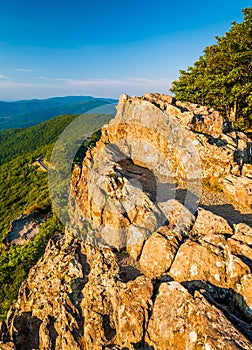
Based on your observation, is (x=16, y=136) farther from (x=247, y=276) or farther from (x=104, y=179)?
(x=247, y=276)

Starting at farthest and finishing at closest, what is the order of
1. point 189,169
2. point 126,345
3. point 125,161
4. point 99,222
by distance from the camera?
point 125,161 → point 189,169 → point 99,222 → point 126,345

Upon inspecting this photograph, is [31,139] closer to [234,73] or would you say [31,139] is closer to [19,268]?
[19,268]

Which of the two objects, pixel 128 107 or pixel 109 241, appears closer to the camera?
pixel 109 241

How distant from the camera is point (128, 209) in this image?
13141mm

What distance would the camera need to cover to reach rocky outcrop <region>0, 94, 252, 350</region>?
783cm

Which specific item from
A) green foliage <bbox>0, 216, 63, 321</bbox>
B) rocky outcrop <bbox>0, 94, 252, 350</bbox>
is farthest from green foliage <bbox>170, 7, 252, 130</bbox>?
green foliage <bbox>0, 216, 63, 321</bbox>

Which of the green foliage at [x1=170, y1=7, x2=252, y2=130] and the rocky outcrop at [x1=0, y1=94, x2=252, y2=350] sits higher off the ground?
the green foliage at [x1=170, y1=7, x2=252, y2=130]

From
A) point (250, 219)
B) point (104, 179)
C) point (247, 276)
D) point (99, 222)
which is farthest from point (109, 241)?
point (250, 219)

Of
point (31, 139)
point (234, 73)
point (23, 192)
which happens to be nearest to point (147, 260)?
point (234, 73)

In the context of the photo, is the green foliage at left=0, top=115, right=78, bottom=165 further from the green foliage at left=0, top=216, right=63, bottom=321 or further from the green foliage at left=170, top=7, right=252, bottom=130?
the green foliage at left=0, top=216, right=63, bottom=321

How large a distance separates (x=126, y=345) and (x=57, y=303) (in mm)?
4146

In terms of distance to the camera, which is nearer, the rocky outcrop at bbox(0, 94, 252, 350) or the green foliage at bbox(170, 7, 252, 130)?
the rocky outcrop at bbox(0, 94, 252, 350)

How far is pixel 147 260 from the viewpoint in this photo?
10.9 meters

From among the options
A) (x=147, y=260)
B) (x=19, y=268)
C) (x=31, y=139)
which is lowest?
(x=31, y=139)
